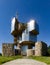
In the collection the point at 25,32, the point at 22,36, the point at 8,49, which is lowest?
the point at 8,49

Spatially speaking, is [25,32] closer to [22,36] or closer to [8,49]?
[22,36]

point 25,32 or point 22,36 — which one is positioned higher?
point 25,32

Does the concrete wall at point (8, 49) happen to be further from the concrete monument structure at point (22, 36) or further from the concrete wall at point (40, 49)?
the concrete wall at point (40, 49)

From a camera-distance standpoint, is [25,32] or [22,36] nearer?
[25,32]

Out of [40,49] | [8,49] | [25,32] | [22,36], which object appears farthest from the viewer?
[22,36]

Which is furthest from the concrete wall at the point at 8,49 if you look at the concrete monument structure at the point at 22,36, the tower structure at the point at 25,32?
the tower structure at the point at 25,32

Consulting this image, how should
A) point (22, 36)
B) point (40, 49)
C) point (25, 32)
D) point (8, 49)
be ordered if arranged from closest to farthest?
point (40, 49) → point (8, 49) → point (25, 32) → point (22, 36)

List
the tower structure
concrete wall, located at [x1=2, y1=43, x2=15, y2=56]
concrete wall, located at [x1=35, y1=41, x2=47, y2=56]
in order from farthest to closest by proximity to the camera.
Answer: the tower structure < concrete wall, located at [x1=2, y1=43, x2=15, y2=56] < concrete wall, located at [x1=35, y1=41, x2=47, y2=56]

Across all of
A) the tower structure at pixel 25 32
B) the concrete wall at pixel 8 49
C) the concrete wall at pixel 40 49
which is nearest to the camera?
the concrete wall at pixel 40 49

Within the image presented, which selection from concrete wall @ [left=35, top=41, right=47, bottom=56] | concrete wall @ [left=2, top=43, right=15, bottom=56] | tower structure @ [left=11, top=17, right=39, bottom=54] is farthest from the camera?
tower structure @ [left=11, top=17, right=39, bottom=54]

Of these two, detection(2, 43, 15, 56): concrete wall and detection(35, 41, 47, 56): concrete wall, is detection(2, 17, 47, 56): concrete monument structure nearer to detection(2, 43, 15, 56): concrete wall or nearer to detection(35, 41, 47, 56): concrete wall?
detection(2, 43, 15, 56): concrete wall

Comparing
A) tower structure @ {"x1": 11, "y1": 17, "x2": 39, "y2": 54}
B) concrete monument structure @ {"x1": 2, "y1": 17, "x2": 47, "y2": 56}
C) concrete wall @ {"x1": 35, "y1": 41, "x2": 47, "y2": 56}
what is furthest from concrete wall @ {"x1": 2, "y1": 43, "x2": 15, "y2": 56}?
concrete wall @ {"x1": 35, "y1": 41, "x2": 47, "y2": 56}

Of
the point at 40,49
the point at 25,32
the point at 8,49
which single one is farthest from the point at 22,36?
the point at 40,49

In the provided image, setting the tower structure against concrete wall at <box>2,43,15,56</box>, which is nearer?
concrete wall at <box>2,43,15,56</box>
